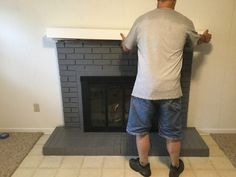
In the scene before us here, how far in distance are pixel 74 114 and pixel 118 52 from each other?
2.72 ft

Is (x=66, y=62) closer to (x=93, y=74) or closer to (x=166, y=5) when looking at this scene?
(x=93, y=74)

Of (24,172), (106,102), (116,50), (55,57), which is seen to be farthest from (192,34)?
(24,172)

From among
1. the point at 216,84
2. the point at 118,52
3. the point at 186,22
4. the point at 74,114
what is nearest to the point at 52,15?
the point at 118,52

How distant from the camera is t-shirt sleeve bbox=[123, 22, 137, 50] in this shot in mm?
1595

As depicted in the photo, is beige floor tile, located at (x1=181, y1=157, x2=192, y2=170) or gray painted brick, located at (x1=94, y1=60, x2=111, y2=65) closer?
beige floor tile, located at (x1=181, y1=157, x2=192, y2=170)

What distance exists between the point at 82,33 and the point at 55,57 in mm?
463

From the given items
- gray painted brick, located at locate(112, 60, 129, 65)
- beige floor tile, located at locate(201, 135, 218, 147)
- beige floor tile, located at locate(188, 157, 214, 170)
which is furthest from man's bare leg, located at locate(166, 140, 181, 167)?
gray painted brick, located at locate(112, 60, 129, 65)

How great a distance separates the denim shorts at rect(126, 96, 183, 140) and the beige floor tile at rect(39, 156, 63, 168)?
0.78 meters

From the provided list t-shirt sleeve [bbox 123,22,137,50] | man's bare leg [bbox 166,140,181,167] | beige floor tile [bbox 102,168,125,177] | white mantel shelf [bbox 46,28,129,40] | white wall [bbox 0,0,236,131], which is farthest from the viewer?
white wall [bbox 0,0,236,131]

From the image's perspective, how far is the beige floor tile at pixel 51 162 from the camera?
199 centimetres

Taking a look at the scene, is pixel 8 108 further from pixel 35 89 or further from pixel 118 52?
pixel 118 52

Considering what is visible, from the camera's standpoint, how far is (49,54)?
2.33 m

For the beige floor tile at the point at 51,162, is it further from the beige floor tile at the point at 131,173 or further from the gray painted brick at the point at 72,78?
the gray painted brick at the point at 72,78

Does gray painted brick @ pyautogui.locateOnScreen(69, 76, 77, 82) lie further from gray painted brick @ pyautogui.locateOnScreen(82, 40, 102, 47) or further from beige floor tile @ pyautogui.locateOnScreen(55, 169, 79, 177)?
beige floor tile @ pyautogui.locateOnScreen(55, 169, 79, 177)
